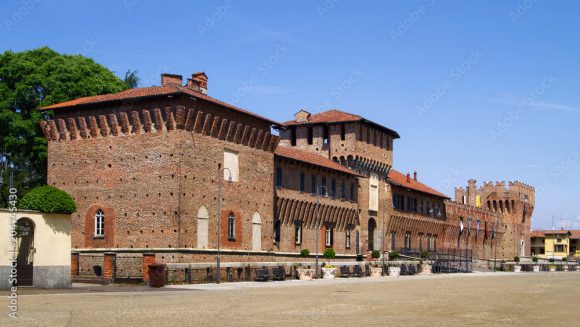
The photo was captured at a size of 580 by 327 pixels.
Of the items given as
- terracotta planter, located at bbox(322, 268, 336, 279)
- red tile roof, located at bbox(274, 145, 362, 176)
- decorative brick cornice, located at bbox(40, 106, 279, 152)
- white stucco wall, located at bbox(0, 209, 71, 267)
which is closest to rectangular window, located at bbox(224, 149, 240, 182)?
decorative brick cornice, located at bbox(40, 106, 279, 152)

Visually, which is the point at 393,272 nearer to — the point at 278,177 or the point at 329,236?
the point at 329,236

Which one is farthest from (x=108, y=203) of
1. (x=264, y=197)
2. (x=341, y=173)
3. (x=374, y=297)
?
(x=341, y=173)

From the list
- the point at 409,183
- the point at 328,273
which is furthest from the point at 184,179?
the point at 409,183

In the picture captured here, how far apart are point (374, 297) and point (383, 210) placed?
144ft

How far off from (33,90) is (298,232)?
21938 mm

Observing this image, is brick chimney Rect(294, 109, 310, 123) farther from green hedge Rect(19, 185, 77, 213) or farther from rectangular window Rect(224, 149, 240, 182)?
green hedge Rect(19, 185, 77, 213)

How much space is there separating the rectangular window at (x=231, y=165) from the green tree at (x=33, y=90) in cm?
1376

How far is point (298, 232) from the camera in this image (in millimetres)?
58750

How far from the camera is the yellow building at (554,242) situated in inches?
6102

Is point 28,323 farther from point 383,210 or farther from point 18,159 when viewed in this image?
point 383,210

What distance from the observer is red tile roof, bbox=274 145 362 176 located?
58.0 metres

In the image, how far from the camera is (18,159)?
190ft

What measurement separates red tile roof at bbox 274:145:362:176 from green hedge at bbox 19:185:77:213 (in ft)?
78.0

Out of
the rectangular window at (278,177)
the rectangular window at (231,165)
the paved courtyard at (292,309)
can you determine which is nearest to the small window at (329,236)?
Result: the rectangular window at (278,177)
